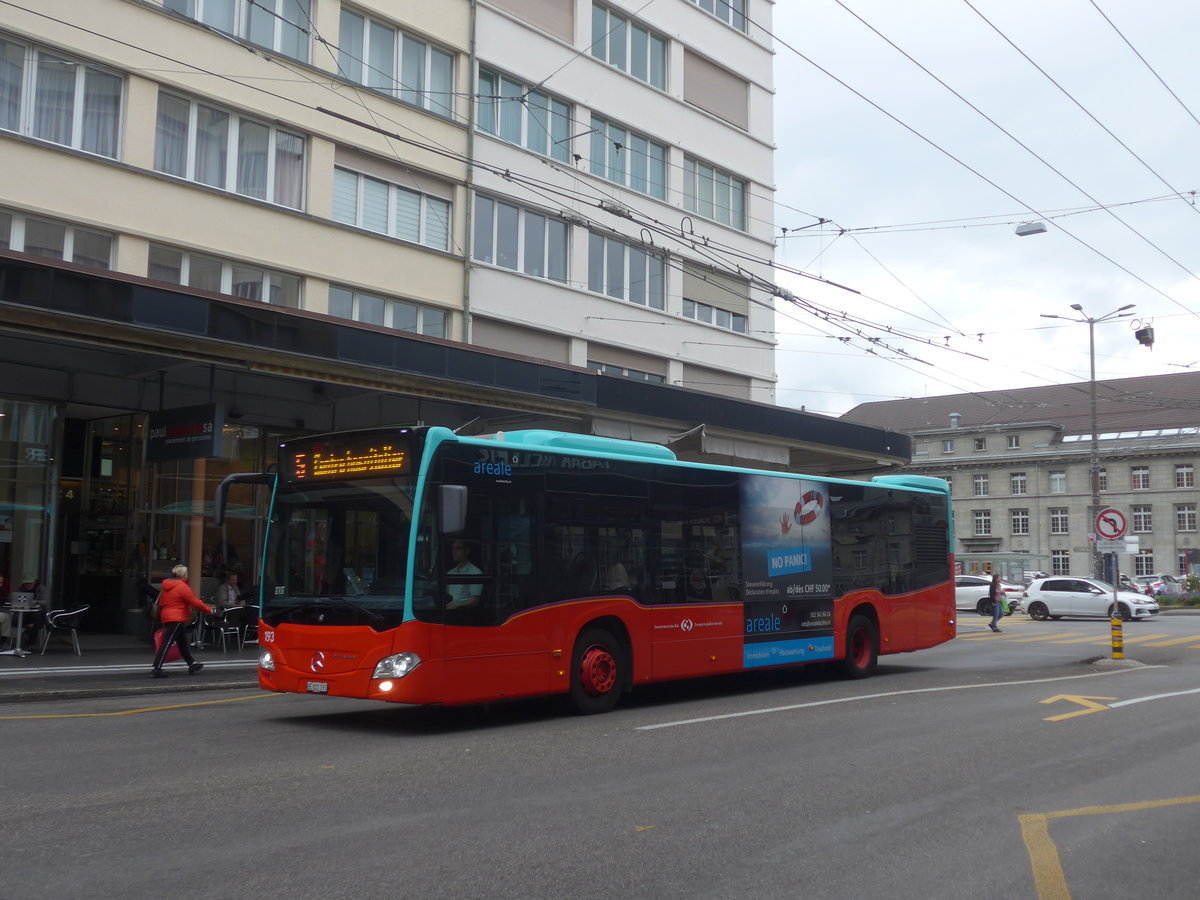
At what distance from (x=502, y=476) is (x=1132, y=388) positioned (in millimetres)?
88465

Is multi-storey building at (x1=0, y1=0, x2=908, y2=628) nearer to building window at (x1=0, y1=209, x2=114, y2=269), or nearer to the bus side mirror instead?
building window at (x1=0, y1=209, x2=114, y2=269)

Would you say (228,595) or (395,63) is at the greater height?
(395,63)

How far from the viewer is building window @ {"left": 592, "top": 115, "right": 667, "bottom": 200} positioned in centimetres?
2905

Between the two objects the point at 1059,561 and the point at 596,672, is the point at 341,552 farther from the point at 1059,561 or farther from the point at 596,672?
the point at 1059,561

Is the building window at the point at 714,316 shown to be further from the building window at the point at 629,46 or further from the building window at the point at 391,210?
the building window at the point at 391,210

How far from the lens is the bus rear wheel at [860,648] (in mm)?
16141

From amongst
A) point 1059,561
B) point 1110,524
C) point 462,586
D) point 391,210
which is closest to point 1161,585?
point 1059,561

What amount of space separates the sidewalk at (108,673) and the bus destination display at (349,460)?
4697 mm

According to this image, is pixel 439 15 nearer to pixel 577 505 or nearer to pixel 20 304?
pixel 20 304

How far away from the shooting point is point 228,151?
20844 mm

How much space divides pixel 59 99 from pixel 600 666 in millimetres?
13665

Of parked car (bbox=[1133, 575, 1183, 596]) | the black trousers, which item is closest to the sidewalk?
the black trousers

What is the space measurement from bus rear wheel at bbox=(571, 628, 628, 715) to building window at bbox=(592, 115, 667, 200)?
61.3ft

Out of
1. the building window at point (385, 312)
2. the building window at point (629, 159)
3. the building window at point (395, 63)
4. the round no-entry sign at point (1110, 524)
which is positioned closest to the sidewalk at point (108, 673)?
the building window at point (385, 312)
